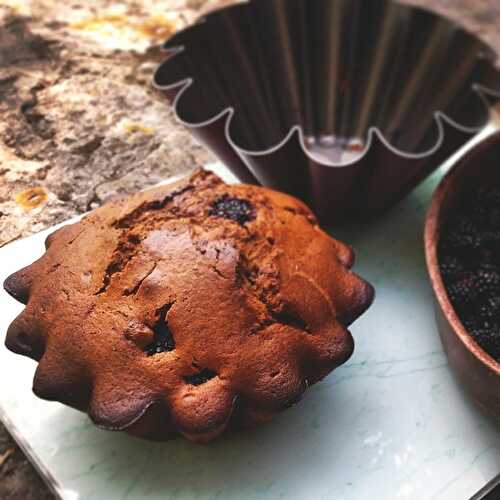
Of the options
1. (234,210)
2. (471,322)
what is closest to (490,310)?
(471,322)

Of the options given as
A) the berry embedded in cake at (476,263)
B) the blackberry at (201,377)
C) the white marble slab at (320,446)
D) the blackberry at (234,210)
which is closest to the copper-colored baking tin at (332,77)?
the berry embedded in cake at (476,263)

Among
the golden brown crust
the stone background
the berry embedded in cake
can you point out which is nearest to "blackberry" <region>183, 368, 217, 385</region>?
the golden brown crust

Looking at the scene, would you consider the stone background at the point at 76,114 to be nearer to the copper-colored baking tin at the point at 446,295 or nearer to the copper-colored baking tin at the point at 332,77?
the copper-colored baking tin at the point at 332,77

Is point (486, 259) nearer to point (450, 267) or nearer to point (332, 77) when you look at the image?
point (450, 267)

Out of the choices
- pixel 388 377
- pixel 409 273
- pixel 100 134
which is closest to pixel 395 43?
pixel 409 273

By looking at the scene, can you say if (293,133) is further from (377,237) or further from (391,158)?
(377,237)

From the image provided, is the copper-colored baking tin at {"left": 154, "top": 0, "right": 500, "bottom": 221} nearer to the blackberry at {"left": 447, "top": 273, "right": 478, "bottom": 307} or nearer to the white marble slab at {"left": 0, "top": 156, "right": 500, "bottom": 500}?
the blackberry at {"left": 447, "top": 273, "right": 478, "bottom": 307}
